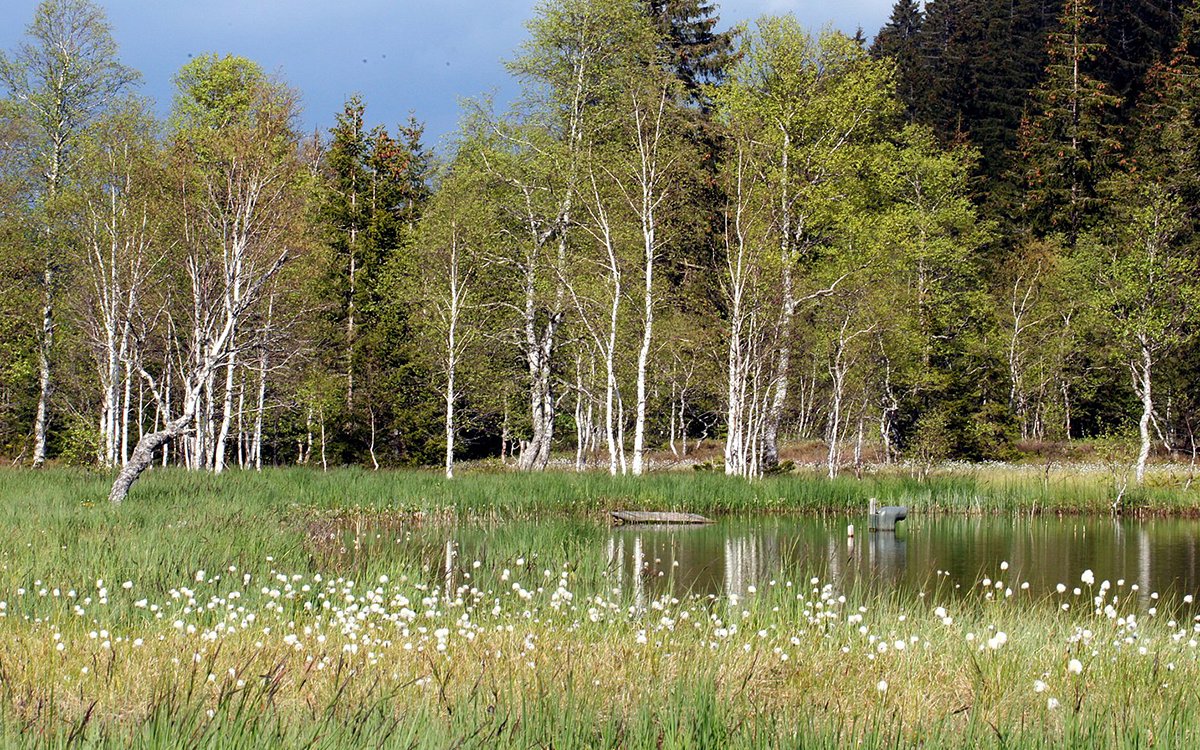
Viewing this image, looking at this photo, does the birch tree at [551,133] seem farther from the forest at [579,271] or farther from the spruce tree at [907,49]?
the spruce tree at [907,49]

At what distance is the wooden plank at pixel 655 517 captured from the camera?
71.1ft

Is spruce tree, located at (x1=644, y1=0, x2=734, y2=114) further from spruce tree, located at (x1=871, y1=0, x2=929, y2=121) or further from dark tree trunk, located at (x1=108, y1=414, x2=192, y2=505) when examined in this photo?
dark tree trunk, located at (x1=108, y1=414, x2=192, y2=505)

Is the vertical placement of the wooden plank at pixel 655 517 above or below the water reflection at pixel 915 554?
above

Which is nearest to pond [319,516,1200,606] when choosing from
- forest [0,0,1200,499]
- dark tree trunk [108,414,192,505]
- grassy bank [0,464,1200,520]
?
grassy bank [0,464,1200,520]

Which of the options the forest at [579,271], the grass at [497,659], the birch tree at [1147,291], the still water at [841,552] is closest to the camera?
the grass at [497,659]

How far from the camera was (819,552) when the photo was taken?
17.4m

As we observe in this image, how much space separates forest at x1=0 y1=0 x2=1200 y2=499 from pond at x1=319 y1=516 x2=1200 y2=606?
5.87 meters

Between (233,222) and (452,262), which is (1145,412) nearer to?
(452,262)

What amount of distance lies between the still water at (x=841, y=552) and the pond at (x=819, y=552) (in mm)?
30

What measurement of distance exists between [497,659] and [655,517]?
583 inches

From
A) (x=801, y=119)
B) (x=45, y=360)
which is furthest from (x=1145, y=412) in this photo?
(x=45, y=360)

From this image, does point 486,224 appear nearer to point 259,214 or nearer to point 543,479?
point 259,214

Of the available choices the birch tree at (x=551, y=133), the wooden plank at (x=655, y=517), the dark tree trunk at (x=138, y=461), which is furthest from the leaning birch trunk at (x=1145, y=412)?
the dark tree trunk at (x=138, y=461)

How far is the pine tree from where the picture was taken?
173ft
